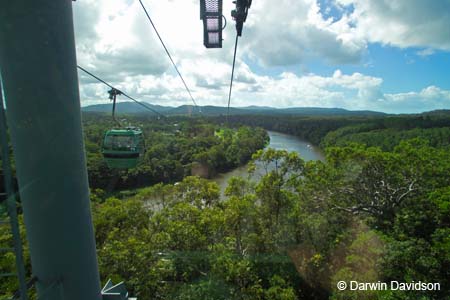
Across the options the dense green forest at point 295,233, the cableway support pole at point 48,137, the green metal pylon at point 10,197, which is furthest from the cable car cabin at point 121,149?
the green metal pylon at point 10,197

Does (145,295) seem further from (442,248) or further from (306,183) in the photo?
(442,248)

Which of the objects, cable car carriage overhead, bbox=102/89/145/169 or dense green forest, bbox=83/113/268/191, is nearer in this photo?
cable car carriage overhead, bbox=102/89/145/169

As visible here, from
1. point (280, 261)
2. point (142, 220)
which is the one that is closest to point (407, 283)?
point (280, 261)

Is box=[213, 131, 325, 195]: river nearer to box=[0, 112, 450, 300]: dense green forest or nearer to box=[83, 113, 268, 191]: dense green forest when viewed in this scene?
box=[83, 113, 268, 191]: dense green forest

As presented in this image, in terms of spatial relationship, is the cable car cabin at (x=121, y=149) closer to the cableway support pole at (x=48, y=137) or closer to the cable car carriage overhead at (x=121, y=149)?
the cable car carriage overhead at (x=121, y=149)

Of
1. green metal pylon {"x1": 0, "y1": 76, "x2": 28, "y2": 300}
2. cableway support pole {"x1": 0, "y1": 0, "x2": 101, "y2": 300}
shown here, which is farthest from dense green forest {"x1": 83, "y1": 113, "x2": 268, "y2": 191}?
green metal pylon {"x1": 0, "y1": 76, "x2": 28, "y2": 300}

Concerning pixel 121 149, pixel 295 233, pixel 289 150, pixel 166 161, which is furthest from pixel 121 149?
pixel 289 150

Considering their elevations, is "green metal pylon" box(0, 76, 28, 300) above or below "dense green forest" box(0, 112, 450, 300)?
above

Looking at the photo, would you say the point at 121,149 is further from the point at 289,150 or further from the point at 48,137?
the point at 289,150
